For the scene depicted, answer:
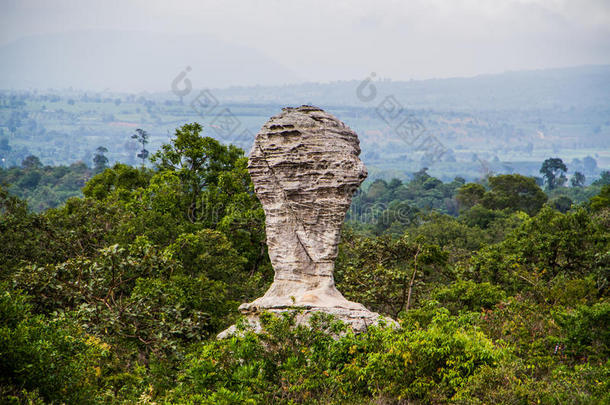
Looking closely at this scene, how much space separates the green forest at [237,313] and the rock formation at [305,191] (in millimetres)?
3147

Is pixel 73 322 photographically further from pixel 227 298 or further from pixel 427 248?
pixel 427 248

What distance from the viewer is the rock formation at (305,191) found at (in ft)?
65.1

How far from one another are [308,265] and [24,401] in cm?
1007

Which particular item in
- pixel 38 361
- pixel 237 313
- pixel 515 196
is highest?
pixel 515 196

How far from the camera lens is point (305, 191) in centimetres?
1998

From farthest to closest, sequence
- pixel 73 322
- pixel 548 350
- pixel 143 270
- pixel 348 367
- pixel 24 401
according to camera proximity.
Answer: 1. pixel 143 270
2. pixel 548 350
3. pixel 73 322
4. pixel 348 367
5. pixel 24 401

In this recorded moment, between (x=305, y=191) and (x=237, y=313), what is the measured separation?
558 cm

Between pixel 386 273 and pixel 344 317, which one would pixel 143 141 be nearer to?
pixel 386 273

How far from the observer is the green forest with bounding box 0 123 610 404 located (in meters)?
14.0

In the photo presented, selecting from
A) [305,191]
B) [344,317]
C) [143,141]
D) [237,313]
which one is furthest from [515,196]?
[143,141]

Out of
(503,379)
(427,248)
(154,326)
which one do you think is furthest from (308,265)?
(427,248)

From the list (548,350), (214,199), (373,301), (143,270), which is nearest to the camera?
(548,350)

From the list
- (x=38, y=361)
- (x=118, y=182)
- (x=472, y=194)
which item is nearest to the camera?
(x=38, y=361)

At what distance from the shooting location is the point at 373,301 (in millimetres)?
25547
